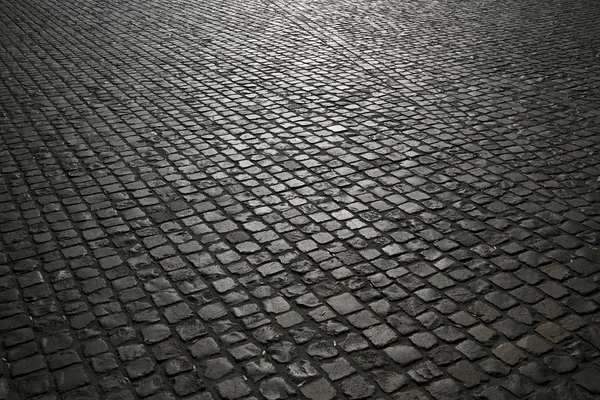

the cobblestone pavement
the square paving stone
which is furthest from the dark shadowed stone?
the square paving stone

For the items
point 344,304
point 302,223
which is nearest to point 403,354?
point 344,304

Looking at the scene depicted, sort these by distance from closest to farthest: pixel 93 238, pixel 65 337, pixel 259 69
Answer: pixel 65 337, pixel 93 238, pixel 259 69

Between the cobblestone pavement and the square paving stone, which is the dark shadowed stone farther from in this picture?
the square paving stone

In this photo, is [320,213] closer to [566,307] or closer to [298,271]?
[298,271]

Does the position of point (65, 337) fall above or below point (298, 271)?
below

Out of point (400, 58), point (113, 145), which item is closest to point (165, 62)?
point (113, 145)

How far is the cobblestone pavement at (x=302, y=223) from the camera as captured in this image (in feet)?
11.9

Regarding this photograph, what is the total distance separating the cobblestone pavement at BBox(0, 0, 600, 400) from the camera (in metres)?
3.62

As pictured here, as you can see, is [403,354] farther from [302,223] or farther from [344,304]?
[302,223]

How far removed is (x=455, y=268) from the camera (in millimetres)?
4441

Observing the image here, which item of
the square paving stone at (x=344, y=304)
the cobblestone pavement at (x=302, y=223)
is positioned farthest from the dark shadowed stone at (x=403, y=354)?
the square paving stone at (x=344, y=304)

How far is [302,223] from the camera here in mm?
5043

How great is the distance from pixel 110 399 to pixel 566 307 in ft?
10.4

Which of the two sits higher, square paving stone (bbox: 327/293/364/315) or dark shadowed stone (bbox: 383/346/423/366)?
dark shadowed stone (bbox: 383/346/423/366)
